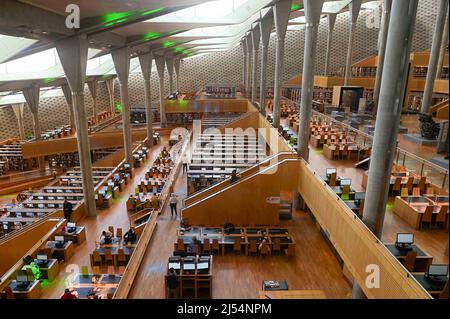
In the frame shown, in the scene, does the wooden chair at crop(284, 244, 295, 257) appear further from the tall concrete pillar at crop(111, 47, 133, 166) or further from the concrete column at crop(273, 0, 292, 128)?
the tall concrete pillar at crop(111, 47, 133, 166)

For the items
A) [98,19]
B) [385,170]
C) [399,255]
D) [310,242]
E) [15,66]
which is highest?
[98,19]

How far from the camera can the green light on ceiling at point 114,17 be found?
1296cm

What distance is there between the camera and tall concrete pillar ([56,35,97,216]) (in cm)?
1339

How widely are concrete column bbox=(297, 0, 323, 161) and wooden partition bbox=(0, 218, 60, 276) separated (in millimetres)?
10185

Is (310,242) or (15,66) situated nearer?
(310,242)

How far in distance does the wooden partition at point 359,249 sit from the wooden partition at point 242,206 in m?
2.97

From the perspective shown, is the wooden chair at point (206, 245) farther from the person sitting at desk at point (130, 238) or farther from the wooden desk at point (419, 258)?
the wooden desk at point (419, 258)

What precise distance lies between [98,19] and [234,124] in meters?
14.9

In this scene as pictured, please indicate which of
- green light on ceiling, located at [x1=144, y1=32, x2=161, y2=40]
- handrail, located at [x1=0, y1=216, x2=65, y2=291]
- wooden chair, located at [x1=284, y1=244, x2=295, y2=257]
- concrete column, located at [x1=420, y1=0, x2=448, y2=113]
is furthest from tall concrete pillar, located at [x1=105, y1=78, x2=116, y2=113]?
wooden chair, located at [x1=284, y1=244, x2=295, y2=257]

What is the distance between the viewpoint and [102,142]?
29.3 meters

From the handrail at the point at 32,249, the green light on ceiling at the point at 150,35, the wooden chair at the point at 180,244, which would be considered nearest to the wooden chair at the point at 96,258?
the handrail at the point at 32,249
